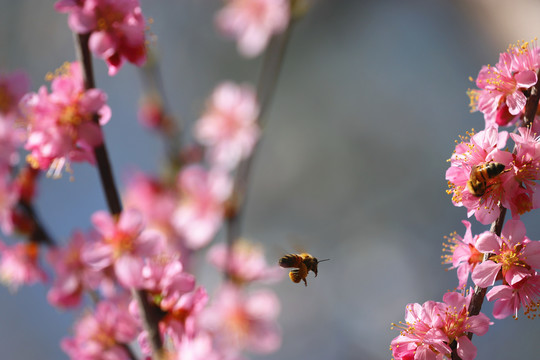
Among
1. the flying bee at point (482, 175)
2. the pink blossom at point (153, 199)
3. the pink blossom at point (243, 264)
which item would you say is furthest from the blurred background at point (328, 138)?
the flying bee at point (482, 175)

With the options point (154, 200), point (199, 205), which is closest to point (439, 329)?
point (199, 205)

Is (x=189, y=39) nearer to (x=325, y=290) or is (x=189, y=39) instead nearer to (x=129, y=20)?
(x=325, y=290)

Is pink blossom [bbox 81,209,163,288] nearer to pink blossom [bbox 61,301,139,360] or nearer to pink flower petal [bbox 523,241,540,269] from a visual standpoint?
pink blossom [bbox 61,301,139,360]

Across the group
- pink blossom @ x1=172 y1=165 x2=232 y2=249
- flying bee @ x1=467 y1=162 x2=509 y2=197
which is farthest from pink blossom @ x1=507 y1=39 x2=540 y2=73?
pink blossom @ x1=172 y1=165 x2=232 y2=249

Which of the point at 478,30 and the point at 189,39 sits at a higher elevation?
the point at 189,39

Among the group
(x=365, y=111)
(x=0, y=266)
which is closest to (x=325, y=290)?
(x=365, y=111)

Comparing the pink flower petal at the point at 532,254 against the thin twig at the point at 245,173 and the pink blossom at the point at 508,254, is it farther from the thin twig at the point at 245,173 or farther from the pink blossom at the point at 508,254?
the thin twig at the point at 245,173
